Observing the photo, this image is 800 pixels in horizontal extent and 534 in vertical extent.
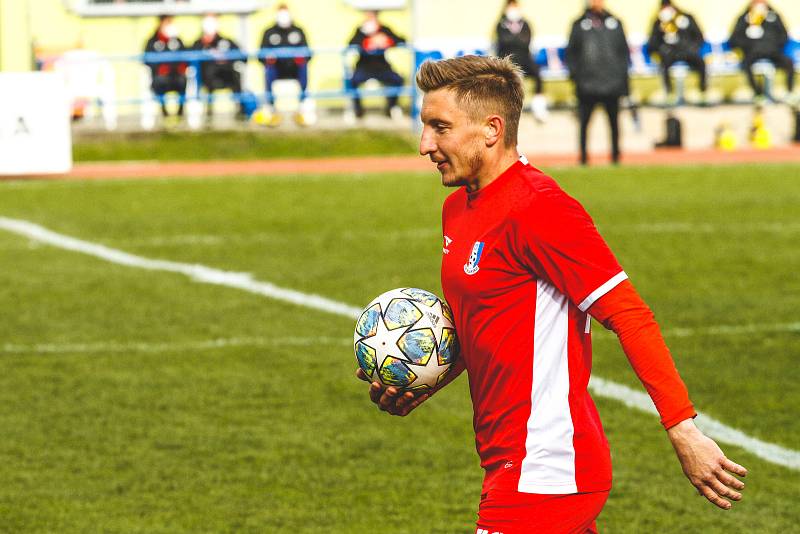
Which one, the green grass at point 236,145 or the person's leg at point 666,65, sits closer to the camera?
the green grass at point 236,145

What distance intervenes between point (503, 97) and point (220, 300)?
739 cm

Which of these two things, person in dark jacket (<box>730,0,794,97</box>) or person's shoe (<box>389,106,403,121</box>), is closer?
person in dark jacket (<box>730,0,794,97</box>)

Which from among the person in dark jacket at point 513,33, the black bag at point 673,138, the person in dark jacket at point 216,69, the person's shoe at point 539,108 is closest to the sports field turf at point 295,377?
the black bag at point 673,138

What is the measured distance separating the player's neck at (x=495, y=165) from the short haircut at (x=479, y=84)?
0.05 m

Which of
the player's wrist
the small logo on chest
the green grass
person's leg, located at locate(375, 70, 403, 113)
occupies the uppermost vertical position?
the small logo on chest

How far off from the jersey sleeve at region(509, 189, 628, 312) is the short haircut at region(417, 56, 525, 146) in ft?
0.96

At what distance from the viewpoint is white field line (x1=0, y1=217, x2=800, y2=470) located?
23.5 ft

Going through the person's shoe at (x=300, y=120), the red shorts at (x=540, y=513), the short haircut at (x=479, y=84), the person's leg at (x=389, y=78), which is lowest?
the person's shoe at (x=300, y=120)

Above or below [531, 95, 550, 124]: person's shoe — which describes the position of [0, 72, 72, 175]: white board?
above

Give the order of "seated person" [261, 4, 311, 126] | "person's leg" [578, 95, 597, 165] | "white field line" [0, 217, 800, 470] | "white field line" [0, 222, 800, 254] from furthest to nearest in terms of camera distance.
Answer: "seated person" [261, 4, 311, 126] → "person's leg" [578, 95, 597, 165] → "white field line" [0, 222, 800, 254] → "white field line" [0, 217, 800, 470]

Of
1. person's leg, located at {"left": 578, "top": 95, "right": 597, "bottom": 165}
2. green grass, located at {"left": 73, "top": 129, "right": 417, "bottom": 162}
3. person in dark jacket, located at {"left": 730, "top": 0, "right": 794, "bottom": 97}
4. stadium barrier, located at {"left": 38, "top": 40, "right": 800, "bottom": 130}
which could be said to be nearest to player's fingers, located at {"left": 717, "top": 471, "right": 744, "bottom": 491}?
person's leg, located at {"left": 578, "top": 95, "right": 597, "bottom": 165}

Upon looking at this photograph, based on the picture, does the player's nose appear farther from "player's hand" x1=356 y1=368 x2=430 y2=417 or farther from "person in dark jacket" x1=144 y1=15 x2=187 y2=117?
"person in dark jacket" x1=144 y1=15 x2=187 y2=117

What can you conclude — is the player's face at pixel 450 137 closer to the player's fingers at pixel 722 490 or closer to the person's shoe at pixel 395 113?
the player's fingers at pixel 722 490

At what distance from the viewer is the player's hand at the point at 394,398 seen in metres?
4.66
